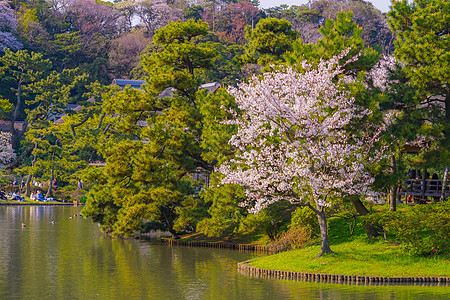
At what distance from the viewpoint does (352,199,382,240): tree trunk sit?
94.7 feet

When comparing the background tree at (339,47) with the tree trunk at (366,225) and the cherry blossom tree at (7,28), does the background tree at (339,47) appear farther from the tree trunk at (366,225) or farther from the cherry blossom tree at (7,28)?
the cherry blossom tree at (7,28)

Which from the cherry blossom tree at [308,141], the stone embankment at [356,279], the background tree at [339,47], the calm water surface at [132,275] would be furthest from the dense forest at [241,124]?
the stone embankment at [356,279]

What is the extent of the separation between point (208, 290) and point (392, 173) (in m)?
10.6

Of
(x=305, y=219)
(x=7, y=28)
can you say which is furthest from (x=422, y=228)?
(x=7, y=28)

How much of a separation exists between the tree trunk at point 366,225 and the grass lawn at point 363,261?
1.19 ft

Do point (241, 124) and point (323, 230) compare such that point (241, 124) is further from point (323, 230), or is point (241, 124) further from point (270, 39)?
point (270, 39)

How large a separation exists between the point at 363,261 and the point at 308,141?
526 cm

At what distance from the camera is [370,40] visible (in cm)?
10125

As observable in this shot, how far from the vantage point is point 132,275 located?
26125 mm

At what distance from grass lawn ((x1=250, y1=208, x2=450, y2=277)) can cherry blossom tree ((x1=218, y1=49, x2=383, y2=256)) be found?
97 cm

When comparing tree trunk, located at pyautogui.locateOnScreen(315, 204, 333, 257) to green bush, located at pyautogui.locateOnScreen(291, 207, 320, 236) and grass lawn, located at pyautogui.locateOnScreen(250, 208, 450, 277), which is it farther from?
green bush, located at pyautogui.locateOnScreen(291, 207, 320, 236)

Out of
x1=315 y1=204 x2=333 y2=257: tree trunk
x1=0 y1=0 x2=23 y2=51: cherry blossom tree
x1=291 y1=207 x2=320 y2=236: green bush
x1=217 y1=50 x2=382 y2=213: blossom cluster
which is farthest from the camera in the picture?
x1=0 y1=0 x2=23 y2=51: cherry blossom tree

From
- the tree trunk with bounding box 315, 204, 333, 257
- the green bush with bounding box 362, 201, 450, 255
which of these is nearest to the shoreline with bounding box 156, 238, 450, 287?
the tree trunk with bounding box 315, 204, 333, 257

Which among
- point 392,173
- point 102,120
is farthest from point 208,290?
point 102,120
